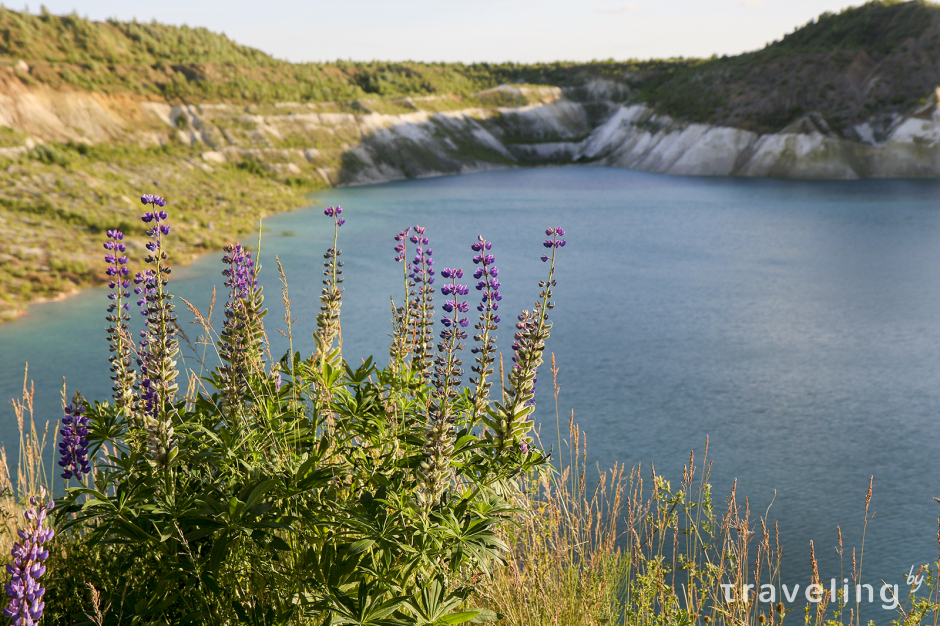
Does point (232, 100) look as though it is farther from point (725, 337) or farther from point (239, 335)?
point (239, 335)

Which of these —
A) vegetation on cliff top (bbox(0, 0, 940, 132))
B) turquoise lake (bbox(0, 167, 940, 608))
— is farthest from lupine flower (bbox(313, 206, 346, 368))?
vegetation on cliff top (bbox(0, 0, 940, 132))

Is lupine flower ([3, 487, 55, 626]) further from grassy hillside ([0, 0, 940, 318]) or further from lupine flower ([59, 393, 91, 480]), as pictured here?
grassy hillside ([0, 0, 940, 318])

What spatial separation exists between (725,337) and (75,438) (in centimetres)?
1723

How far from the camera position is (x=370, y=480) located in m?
4.10

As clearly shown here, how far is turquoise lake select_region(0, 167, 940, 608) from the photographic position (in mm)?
11219

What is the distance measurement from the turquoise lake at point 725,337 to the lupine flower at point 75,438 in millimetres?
8181

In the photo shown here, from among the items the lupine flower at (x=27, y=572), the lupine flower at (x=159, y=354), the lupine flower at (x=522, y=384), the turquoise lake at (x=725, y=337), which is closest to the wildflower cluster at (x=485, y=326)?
the lupine flower at (x=522, y=384)

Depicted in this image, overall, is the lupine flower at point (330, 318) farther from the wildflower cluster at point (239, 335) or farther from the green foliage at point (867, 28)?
the green foliage at point (867, 28)

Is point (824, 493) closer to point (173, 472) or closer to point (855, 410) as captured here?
point (855, 410)

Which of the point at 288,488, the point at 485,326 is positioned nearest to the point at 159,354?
the point at 288,488

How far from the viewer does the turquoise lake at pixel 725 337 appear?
11.2 m

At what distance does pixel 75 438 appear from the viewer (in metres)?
4.77

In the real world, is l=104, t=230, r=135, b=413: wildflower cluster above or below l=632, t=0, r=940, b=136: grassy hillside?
below

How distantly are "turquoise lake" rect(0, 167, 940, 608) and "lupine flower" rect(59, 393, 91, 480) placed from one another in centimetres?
818
